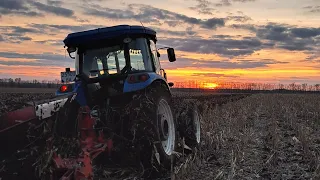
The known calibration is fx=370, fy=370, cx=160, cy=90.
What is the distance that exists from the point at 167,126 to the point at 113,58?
1497mm

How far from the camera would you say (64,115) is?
16.7 ft

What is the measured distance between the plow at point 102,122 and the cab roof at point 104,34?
2cm

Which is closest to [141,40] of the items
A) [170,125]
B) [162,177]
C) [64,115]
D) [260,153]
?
[170,125]

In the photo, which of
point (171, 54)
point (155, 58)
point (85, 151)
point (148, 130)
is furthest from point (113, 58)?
point (85, 151)

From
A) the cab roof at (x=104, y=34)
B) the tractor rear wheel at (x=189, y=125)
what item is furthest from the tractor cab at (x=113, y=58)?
the tractor rear wheel at (x=189, y=125)

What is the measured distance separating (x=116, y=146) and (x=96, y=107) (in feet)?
3.09

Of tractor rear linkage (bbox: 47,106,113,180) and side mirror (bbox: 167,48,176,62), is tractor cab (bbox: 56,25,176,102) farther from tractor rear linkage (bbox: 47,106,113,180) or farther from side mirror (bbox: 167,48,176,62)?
tractor rear linkage (bbox: 47,106,113,180)

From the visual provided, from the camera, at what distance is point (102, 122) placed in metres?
5.09

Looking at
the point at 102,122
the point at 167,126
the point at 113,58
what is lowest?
the point at 167,126

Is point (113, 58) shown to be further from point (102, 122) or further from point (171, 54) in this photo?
point (102, 122)

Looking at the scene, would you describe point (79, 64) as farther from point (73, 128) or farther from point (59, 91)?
point (73, 128)

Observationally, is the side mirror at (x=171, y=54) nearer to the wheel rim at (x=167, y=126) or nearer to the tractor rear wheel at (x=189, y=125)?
the tractor rear wheel at (x=189, y=125)

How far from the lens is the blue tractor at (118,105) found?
188 inches

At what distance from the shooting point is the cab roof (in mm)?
5793
